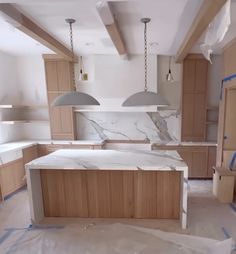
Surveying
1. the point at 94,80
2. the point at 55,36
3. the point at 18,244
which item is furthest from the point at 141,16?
the point at 18,244

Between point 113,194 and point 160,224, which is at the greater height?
point 113,194

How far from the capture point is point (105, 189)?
8.46ft

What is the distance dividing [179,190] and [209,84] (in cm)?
265

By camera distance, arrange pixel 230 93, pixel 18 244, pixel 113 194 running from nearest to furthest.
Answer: pixel 18 244, pixel 113 194, pixel 230 93

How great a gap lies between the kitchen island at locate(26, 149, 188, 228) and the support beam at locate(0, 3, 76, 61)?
1.68 meters

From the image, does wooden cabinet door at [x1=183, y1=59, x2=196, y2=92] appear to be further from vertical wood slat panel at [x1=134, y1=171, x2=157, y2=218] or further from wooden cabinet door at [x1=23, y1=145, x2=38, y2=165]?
wooden cabinet door at [x1=23, y1=145, x2=38, y2=165]

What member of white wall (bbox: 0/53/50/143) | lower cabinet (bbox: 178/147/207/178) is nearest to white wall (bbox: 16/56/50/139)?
white wall (bbox: 0/53/50/143)

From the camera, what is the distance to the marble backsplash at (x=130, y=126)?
432cm

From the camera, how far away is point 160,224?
2.46m

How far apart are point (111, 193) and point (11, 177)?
6.58 feet

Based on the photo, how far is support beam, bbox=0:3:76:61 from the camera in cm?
200

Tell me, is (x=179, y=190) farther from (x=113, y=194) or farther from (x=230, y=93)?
(x=230, y=93)

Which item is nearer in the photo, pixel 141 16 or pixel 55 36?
pixel 141 16

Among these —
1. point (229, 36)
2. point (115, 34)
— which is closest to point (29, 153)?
point (115, 34)
